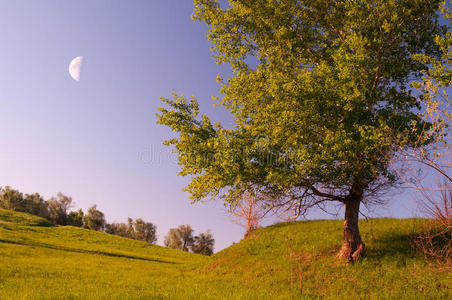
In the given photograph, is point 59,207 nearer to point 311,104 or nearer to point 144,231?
point 144,231

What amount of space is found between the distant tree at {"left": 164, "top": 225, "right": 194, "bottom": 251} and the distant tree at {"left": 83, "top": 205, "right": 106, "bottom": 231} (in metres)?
28.7

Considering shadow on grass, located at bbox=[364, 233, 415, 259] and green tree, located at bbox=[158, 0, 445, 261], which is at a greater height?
green tree, located at bbox=[158, 0, 445, 261]

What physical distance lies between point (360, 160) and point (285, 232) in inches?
534

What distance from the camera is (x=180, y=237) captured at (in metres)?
97.3

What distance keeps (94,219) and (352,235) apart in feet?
348

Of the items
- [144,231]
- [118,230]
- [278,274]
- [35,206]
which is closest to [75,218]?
[35,206]

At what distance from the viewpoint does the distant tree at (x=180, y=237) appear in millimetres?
97125

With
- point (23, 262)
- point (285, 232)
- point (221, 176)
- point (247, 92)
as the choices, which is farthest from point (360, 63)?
point (23, 262)

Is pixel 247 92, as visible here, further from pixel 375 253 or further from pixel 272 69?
pixel 375 253

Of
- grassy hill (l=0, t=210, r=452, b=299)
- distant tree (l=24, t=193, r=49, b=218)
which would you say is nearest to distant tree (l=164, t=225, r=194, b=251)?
distant tree (l=24, t=193, r=49, b=218)

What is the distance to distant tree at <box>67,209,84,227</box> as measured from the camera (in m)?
101

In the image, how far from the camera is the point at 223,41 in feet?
68.1

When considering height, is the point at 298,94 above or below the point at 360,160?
above

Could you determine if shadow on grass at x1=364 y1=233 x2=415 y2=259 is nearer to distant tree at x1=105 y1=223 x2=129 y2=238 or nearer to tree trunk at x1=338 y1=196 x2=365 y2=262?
tree trunk at x1=338 y1=196 x2=365 y2=262
